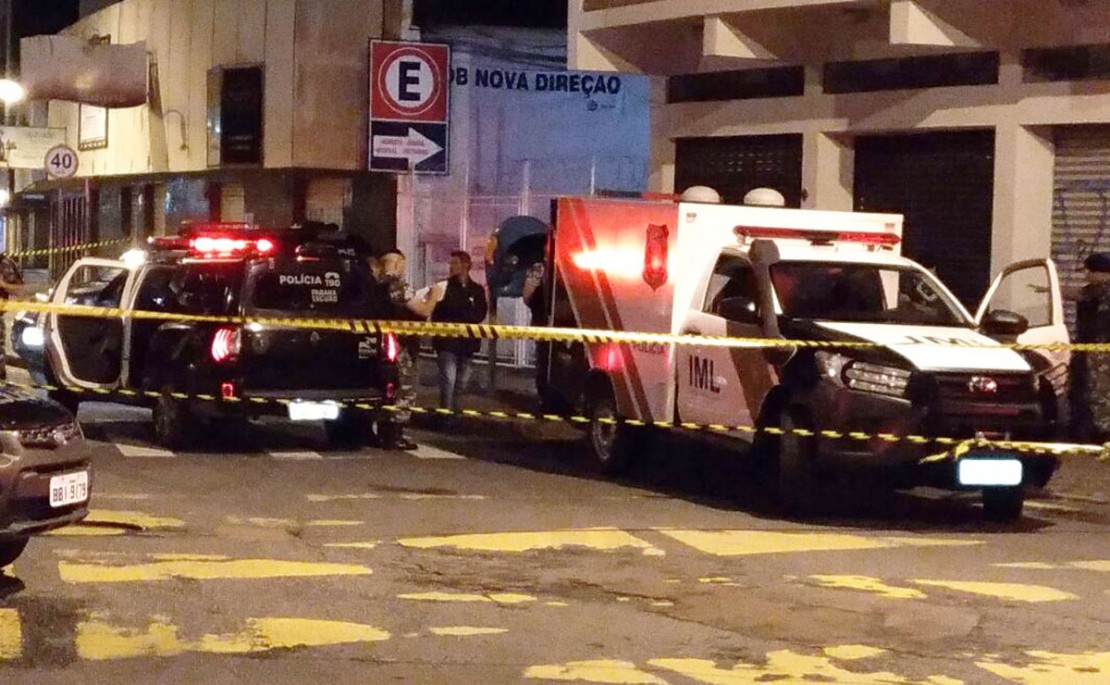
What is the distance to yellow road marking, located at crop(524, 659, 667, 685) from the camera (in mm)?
7910

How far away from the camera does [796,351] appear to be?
1266cm

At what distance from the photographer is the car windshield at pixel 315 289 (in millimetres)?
15383

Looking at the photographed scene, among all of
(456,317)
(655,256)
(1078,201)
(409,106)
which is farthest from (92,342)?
(409,106)

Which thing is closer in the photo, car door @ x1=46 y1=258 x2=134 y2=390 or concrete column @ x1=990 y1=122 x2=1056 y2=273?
car door @ x1=46 y1=258 x2=134 y2=390

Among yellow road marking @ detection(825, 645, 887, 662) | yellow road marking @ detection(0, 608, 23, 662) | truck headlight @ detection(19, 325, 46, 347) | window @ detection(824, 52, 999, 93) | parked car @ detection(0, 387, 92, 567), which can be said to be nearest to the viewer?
yellow road marking @ detection(0, 608, 23, 662)

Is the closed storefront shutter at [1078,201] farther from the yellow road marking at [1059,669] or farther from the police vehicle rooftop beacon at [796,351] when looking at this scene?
the yellow road marking at [1059,669]

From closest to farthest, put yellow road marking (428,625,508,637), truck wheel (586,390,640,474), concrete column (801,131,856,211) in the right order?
1. yellow road marking (428,625,508,637)
2. truck wheel (586,390,640,474)
3. concrete column (801,131,856,211)

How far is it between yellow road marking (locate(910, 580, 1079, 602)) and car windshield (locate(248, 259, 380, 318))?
6681 mm

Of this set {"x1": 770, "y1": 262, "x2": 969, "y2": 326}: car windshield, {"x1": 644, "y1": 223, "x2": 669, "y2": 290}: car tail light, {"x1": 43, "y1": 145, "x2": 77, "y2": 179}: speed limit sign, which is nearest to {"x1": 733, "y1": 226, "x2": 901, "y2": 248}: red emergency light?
{"x1": 770, "y1": 262, "x2": 969, "y2": 326}: car windshield

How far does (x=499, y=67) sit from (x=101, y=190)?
13.6m

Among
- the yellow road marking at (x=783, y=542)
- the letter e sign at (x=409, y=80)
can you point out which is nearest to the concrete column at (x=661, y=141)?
the letter e sign at (x=409, y=80)

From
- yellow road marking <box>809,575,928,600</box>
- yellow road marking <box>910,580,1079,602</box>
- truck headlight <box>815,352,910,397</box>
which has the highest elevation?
truck headlight <box>815,352,910,397</box>

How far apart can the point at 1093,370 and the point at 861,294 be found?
290 centimetres

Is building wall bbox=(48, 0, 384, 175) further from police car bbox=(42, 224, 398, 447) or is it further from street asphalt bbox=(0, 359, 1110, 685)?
street asphalt bbox=(0, 359, 1110, 685)
